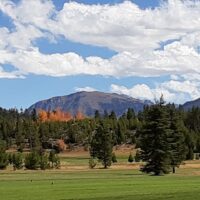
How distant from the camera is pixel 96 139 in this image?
118m

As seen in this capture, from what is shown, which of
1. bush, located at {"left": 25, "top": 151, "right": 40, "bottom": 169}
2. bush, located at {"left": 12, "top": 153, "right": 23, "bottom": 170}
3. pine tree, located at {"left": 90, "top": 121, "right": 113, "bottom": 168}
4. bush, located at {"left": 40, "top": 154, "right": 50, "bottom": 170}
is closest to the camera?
bush, located at {"left": 12, "top": 153, "right": 23, "bottom": 170}

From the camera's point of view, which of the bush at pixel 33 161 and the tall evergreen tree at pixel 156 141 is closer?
the tall evergreen tree at pixel 156 141

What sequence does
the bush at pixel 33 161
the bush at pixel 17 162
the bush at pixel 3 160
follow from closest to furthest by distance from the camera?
the bush at pixel 17 162, the bush at pixel 33 161, the bush at pixel 3 160

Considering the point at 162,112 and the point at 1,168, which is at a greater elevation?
the point at 162,112

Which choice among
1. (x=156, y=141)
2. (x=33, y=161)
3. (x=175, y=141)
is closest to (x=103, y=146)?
(x=33, y=161)

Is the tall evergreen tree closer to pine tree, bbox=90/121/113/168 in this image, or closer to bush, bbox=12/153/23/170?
bush, bbox=12/153/23/170

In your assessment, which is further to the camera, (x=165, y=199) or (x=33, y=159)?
(x=33, y=159)

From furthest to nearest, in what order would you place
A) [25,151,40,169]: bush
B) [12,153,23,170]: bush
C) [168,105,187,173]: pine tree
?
[25,151,40,169]: bush, [12,153,23,170]: bush, [168,105,187,173]: pine tree

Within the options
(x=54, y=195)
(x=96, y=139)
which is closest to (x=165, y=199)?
(x=54, y=195)

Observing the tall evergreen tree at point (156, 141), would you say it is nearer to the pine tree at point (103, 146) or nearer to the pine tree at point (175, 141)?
the pine tree at point (175, 141)

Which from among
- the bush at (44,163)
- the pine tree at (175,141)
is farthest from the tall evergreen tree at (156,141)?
the bush at (44,163)

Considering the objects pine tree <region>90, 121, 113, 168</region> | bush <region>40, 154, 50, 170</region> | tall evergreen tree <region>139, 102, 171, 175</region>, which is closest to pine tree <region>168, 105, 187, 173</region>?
tall evergreen tree <region>139, 102, 171, 175</region>

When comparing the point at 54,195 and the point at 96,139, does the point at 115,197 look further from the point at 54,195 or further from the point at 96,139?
the point at 96,139

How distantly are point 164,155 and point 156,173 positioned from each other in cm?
264
